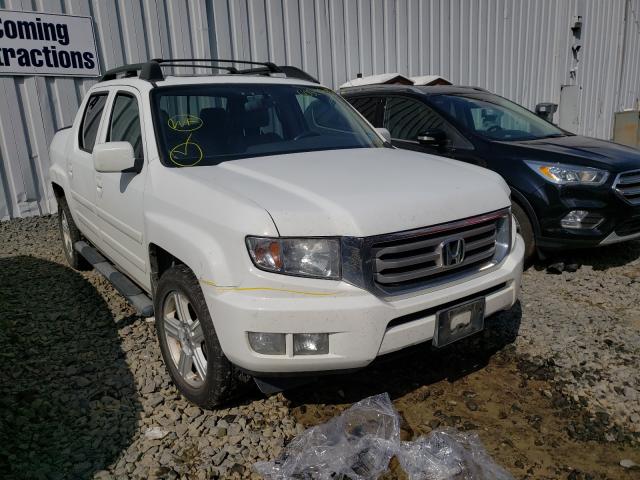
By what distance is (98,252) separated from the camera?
4520mm

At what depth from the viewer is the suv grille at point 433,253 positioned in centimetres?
230

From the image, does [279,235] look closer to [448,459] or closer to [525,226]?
[448,459]

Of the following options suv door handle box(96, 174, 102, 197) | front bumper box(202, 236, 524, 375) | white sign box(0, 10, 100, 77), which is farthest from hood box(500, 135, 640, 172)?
white sign box(0, 10, 100, 77)

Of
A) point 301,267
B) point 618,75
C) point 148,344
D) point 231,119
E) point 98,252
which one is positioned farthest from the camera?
point 618,75

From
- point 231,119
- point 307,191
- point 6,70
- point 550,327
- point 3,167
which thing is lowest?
point 550,327

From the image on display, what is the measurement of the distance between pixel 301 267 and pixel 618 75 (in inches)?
656

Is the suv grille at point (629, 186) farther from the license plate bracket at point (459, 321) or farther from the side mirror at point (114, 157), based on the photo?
the side mirror at point (114, 157)

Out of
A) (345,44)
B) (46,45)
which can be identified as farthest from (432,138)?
(46,45)


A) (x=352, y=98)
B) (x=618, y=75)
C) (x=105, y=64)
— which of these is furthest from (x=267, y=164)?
(x=618, y=75)

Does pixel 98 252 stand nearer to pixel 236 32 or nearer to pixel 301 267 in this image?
pixel 301 267

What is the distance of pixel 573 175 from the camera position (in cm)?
451

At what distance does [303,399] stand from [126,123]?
2230mm

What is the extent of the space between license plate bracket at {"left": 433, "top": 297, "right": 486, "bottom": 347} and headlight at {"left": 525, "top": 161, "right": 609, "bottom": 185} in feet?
7.97

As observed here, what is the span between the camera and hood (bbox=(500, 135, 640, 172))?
4.55 meters
